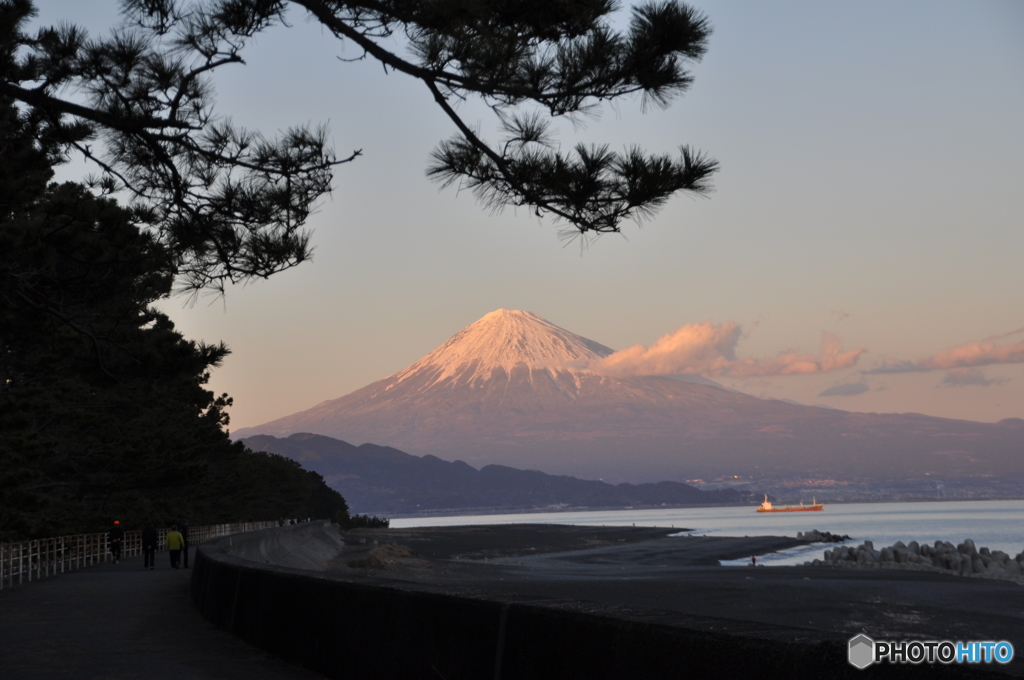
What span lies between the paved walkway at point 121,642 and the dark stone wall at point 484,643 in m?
0.39

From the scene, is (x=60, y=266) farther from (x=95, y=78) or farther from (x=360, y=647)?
(x=360, y=647)

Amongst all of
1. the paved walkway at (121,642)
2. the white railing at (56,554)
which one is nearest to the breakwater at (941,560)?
the white railing at (56,554)

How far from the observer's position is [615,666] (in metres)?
3.96

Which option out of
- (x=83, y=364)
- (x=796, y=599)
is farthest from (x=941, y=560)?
(x=83, y=364)

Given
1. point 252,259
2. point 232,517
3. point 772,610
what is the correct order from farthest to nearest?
point 232,517
point 772,610
point 252,259

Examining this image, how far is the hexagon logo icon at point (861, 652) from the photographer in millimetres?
2848

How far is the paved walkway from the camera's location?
8039 mm

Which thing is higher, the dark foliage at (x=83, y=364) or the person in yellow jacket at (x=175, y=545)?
the dark foliage at (x=83, y=364)

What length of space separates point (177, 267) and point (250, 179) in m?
1.82

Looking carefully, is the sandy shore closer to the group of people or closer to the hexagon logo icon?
the hexagon logo icon

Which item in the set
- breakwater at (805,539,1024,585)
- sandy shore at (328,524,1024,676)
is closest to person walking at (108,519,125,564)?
sandy shore at (328,524,1024,676)

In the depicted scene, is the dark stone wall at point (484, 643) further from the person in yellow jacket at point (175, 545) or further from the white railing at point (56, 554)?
the person in yellow jacket at point (175, 545)

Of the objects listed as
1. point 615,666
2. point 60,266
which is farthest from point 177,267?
point 615,666
